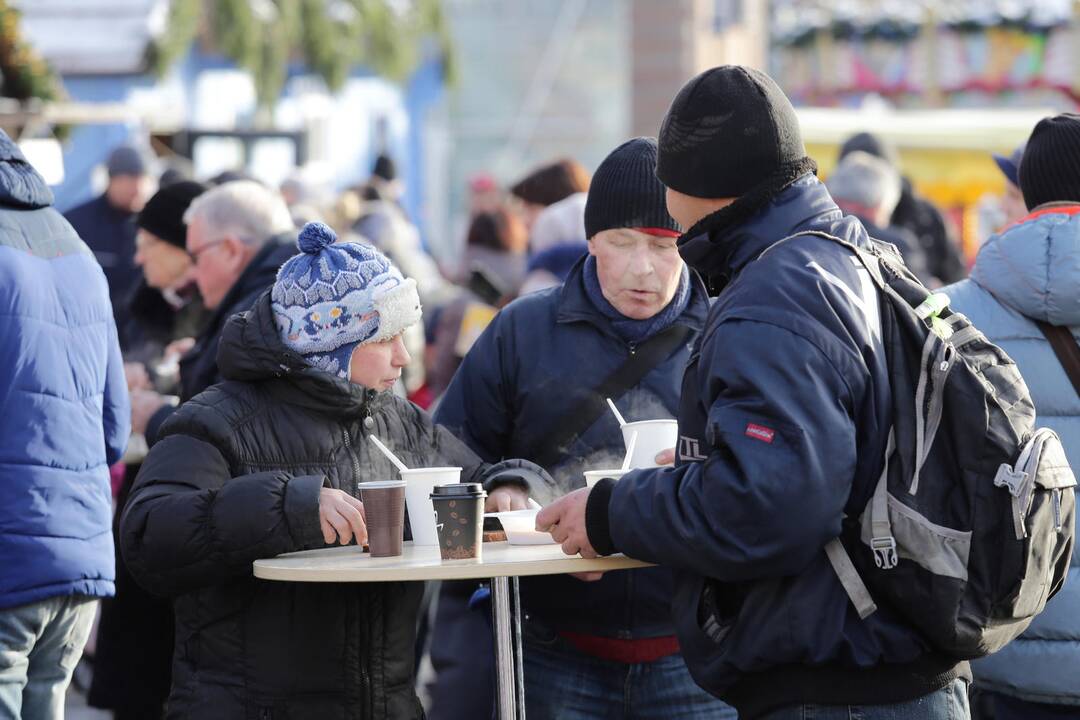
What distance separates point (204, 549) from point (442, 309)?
448 centimetres

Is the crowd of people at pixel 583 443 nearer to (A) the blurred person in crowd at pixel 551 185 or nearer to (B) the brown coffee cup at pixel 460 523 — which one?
(B) the brown coffee cup at pixel 460 523

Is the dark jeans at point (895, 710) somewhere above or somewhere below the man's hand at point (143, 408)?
above

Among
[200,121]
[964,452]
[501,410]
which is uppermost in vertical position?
[964,452]

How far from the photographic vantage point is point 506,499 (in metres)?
3.49

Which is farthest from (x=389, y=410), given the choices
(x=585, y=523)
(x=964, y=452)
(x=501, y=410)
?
(x=964, y=452)

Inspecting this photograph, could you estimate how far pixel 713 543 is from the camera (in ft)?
8.95

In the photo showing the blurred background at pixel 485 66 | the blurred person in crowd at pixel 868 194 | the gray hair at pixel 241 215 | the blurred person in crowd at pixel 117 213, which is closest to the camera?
the gray hair at pixel 241 215

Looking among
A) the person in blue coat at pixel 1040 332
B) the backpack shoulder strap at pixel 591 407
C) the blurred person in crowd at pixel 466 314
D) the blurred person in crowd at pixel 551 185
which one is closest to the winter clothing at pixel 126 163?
the blurred person in crowd at pixel 466 314

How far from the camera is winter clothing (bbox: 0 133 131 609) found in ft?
13.4

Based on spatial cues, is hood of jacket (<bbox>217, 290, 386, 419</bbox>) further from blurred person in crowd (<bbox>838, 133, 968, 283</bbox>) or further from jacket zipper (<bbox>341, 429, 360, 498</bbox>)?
blurred person in crowd (<bbox>838, 133, 968, 283</bbox>)

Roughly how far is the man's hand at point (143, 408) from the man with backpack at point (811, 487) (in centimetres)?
302

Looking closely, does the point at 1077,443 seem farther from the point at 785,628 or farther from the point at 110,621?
the point at 110,621

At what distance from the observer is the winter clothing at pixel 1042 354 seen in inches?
153

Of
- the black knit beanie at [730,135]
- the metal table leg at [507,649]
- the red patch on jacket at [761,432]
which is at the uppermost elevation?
the black knit beanie at [730,135]
